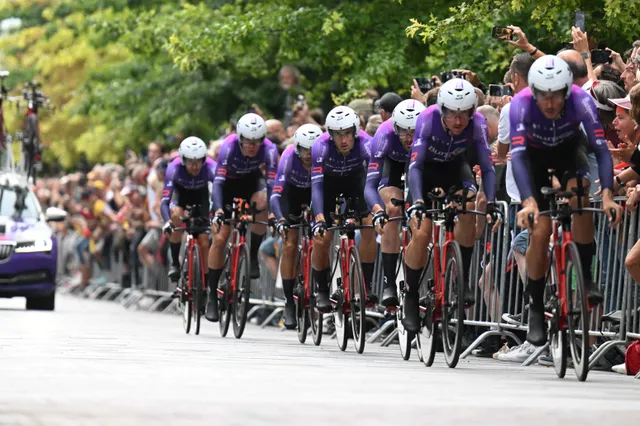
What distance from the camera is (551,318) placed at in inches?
482

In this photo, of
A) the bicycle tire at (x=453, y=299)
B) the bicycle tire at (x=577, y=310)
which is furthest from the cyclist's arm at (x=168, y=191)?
the bicycle tire at (x=577, y=310)

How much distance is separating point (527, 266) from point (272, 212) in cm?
560

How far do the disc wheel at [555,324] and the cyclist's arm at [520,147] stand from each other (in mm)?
506

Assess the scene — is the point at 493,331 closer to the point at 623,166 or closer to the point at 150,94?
the point at 623,166

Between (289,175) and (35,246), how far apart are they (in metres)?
8.21

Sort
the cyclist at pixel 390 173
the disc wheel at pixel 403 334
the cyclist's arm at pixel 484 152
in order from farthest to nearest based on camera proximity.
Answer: the cyclist at pixel 390 173
the disc wheel at pixel 403 334
the cyclist's arm at pixel 484 152

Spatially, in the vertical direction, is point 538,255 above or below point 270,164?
below

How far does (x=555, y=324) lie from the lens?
39.9ft

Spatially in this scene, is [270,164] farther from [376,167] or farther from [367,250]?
[376,167]

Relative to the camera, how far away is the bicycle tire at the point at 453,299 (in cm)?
1289

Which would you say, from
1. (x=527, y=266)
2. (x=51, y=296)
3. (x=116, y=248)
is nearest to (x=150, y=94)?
(x=116, y=248)

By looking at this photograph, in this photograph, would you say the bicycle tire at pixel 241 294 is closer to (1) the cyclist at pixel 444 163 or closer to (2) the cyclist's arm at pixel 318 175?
(2) the cyclist's arm at pixel 318 175

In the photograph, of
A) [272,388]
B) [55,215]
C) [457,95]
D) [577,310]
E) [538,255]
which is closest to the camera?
[272,388]

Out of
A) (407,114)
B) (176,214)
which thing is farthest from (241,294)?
(407,114)
